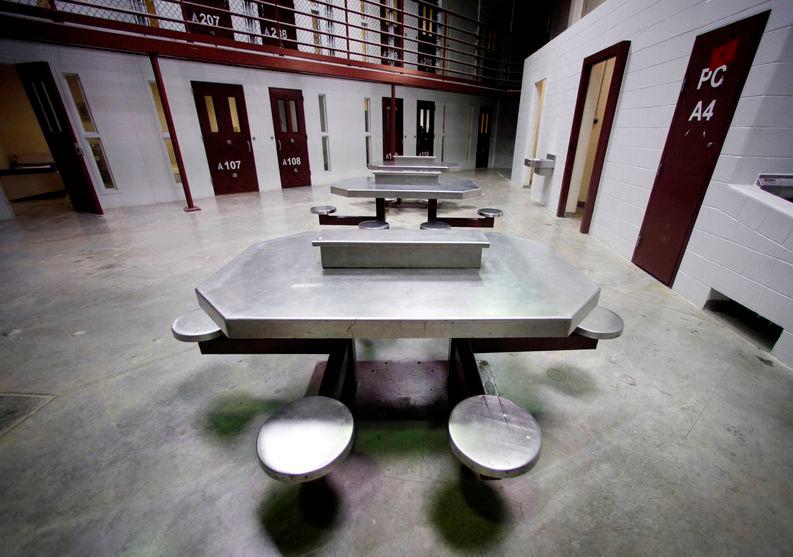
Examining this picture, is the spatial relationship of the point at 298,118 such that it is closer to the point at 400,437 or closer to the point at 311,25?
the point at 311,25

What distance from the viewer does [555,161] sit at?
5855mm

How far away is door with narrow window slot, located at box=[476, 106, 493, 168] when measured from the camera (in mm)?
12703

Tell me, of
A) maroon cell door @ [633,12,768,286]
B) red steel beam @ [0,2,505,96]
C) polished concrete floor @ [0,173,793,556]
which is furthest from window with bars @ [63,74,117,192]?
maroon cell door @ [633,12,768,286]

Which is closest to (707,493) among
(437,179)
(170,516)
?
(170,516)

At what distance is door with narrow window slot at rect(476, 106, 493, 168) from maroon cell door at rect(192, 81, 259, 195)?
347 inches

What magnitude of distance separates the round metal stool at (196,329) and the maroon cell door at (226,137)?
693cm

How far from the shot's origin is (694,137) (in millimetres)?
2867

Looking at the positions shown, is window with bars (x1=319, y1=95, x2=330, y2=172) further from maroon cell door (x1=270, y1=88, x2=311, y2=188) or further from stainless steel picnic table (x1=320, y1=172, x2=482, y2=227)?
stainless steel picnic table (x1=320, y1=172, x2=482, y2=227)

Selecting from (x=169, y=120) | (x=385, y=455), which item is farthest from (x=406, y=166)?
(x=385, y=455)

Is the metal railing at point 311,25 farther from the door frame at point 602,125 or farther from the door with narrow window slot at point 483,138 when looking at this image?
the door frame at point 602,125

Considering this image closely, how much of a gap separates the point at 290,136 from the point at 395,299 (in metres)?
8.01

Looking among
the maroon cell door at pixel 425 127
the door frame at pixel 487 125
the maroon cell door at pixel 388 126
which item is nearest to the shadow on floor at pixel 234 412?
the maroon cell door at pixel 388 126

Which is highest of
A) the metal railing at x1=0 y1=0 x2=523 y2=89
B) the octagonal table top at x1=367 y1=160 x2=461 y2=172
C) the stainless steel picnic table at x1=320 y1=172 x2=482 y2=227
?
the metal railing at x1=0 y1=0 x2=523 y2=89

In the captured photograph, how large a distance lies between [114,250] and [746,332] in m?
6.38
